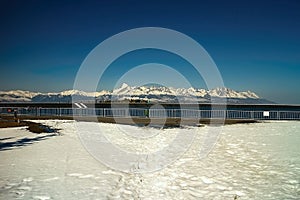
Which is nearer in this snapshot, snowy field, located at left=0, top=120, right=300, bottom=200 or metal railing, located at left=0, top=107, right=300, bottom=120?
snowy field, located at left=0, top=120, right=300, bottom=200

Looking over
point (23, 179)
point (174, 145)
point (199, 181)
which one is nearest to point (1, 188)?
point (23, 179)

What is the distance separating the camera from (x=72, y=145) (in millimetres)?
15586

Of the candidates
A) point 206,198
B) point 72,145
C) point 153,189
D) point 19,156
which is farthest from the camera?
point 72,145

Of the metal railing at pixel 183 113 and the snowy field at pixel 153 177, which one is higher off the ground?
the metal railing at pixel 183 113

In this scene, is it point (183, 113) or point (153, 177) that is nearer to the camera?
point (153, 177)

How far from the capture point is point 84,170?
10.2 metres

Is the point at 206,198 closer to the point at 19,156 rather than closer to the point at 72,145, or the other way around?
the point at 19,156

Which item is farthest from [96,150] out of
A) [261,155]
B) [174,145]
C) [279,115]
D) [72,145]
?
[279,115]

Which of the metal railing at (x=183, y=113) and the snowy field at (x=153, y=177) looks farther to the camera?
the metal railing at (x=183, y=113)

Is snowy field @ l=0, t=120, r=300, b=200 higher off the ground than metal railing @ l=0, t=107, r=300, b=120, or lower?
lower

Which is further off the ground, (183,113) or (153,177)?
(183,113)

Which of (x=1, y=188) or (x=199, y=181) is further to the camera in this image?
(x=199, y=181)

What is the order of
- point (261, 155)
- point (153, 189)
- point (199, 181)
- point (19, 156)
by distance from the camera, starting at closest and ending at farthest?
point (153, 189), point (199, 181), point (19, 156), point (261, 155)

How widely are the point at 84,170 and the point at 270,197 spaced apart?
5.71 m
